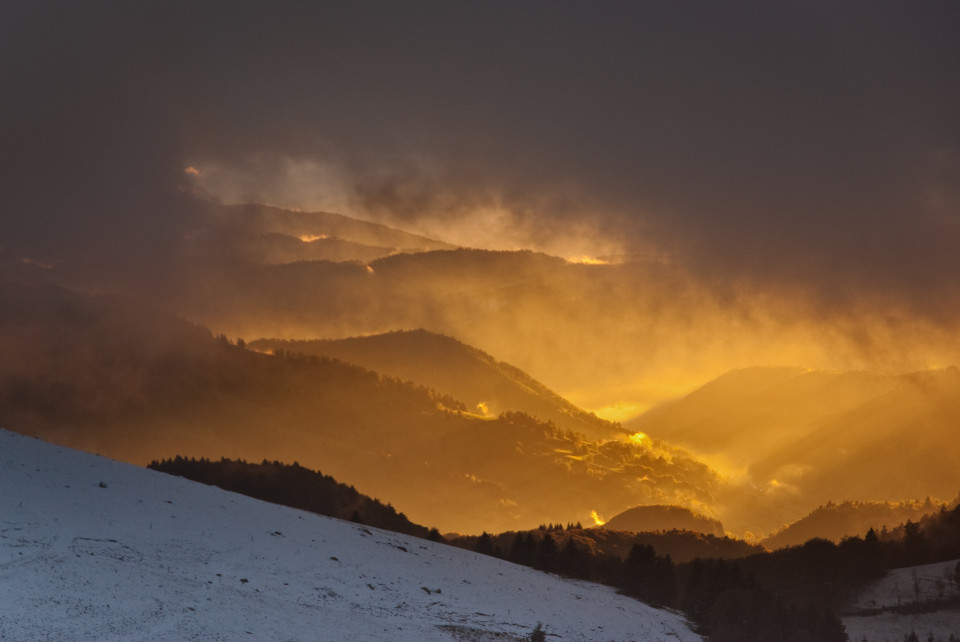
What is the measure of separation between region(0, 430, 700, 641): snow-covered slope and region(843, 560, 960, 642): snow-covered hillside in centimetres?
3143

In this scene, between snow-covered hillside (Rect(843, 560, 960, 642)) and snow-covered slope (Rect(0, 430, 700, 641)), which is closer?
snow-covered slope (Rect(0, 430, 700, 641))

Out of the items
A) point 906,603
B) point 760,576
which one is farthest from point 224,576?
point 760,576

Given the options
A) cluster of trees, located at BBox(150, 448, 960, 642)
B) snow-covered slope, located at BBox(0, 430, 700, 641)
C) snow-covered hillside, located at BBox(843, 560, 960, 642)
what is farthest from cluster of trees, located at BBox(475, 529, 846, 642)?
snow-covered slope, located at BBox(0, 430, 700, 641)

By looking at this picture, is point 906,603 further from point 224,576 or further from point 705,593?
point 224,576

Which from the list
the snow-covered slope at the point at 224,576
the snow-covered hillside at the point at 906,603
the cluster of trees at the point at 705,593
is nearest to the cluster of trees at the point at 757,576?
the cluster of trees at the point at 705,593

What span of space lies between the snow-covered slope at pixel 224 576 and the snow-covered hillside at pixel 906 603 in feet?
103

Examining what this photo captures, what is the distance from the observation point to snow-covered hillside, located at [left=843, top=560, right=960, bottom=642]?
4523 inches

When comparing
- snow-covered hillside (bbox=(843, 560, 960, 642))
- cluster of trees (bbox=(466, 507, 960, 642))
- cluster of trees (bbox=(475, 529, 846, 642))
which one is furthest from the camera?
snow-covered hillside (bbox=(843, 560, 960, 642))

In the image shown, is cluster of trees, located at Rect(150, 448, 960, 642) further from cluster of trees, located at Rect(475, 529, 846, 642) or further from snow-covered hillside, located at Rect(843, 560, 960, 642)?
snow-covered hillside, located at Rect(843, 560, 960, 642)

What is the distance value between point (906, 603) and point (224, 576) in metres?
96.6

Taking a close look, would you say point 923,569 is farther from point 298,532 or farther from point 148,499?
point 148,499

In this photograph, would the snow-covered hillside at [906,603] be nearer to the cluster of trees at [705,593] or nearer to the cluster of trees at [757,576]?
the cluster of trees at [757,576]

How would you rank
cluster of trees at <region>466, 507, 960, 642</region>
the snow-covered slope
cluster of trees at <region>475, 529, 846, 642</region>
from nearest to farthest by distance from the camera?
the snow-covered slope < cluster of trees at <region>475, 529, 846, 642</region> < cluster of trees at <region>466, 507, 960, 642</region>

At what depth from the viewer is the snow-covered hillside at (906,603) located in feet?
377
